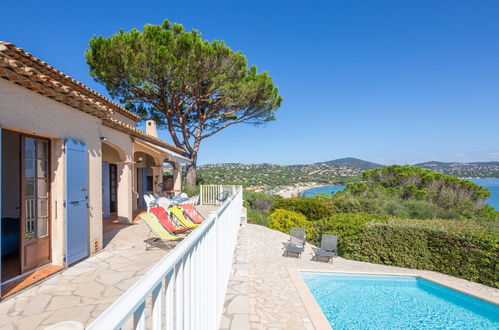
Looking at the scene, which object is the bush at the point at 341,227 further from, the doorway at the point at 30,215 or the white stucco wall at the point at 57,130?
the doorway at the point at 30,215

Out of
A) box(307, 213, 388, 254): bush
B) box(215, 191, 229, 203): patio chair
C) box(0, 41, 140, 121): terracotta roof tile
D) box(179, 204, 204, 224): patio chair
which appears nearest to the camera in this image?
box(0, 41, 140, 121): terracotta roof tile

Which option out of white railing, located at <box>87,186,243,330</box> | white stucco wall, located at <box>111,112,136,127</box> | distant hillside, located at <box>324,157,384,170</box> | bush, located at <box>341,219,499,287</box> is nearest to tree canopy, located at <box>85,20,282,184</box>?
white stucco wall, located at <box>111,112,136,127</box>

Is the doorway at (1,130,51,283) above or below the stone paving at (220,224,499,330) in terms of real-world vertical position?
above

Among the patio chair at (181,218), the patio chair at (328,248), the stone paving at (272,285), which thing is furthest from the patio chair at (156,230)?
the patio chair at (328,248)

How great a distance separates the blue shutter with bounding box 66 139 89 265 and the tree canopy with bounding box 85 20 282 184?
41.8 ft

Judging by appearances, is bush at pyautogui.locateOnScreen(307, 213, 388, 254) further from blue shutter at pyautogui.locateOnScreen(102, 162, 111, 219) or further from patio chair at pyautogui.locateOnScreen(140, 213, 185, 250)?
blue shutter at pyautogui.locateOnScreen(102, 162, 111, 219)

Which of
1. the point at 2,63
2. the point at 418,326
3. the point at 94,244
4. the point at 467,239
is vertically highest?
the point at 2,63

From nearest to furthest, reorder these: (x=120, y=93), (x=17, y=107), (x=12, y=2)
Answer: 1. (x=17, y=107)
2. (x=12, y=2)
3. (x=120, y=93)

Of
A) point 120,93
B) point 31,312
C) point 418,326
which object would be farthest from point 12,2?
point 418,326

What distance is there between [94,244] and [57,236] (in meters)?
1.21

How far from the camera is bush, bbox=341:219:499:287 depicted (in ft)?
28.2

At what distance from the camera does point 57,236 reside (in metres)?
6.00

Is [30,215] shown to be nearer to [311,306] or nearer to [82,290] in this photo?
[82,290]

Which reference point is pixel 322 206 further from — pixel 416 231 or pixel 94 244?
pixel 94 244
